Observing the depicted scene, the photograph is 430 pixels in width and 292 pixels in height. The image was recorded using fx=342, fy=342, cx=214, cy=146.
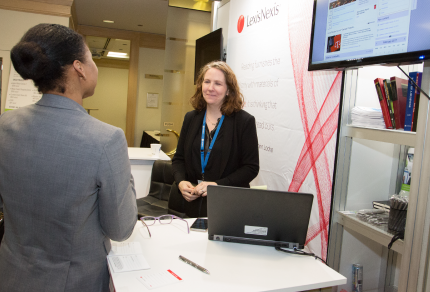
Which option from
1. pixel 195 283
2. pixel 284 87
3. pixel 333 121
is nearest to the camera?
pixel 195 283

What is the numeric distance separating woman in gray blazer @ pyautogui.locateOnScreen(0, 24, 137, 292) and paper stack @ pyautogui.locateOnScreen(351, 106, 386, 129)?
1386 mm

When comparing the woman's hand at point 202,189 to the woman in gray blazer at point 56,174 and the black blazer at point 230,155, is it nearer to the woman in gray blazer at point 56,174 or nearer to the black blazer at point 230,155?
the black blazer at point 230,155

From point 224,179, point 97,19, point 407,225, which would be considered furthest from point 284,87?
point 97,19

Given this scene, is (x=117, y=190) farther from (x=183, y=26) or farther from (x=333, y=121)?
(x=183, y=26)

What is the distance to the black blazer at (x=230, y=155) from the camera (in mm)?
2051

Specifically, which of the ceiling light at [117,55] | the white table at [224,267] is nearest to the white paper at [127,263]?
the white table at [224,267]

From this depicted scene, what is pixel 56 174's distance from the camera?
3.29ft

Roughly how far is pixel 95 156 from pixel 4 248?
Result: 46cm

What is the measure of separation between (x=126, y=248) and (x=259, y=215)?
542mm

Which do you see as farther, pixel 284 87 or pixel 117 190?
pixel 284 87

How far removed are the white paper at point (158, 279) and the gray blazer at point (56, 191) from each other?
0.18 meters

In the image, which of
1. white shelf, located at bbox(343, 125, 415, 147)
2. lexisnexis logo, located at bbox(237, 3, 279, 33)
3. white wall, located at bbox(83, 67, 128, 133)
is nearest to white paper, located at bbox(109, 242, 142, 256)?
white shelf, located at bbox(343, 125, 415, 147)

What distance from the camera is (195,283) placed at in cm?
111

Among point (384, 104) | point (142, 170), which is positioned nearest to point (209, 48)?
point (142, 170)
